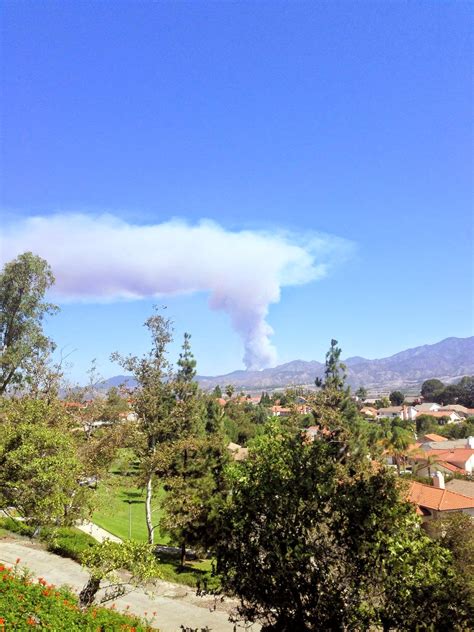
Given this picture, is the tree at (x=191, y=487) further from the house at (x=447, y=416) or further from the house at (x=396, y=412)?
the house at (x=396, y=412)

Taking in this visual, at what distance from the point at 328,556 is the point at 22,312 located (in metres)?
26.0

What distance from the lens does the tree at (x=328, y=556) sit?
7.34 meters

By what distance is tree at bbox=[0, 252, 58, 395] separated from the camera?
28219 millimetres

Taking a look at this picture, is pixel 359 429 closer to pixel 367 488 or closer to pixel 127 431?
pixel 127 431

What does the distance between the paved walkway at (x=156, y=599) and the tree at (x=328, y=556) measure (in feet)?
25.5

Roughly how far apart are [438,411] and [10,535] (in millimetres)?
128287

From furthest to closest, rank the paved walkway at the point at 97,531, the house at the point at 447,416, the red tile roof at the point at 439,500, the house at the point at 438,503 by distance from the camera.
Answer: the house at the point at 447,416 < the red tile roof at the point at 439,500 < the house at the point at 438,503 < the paved walkway at the point at 97,531

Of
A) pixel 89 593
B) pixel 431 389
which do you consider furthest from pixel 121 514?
pixel 431 389

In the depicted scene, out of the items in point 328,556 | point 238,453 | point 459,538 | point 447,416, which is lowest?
point 447,416

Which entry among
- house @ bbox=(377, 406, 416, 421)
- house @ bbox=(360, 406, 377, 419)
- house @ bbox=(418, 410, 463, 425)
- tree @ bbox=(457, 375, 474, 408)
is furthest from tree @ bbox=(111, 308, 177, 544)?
tree @ bbox=(457, 375, 474, 408)

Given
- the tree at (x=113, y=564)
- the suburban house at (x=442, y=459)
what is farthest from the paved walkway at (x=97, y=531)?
the suburban house at (x=442, y=459)

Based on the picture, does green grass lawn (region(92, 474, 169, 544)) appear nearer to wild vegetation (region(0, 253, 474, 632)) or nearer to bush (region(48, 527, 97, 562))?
bush (region(48, 527, 97, 562))

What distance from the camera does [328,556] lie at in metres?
7.70

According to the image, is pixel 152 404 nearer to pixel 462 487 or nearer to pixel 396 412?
pixel 462 487
